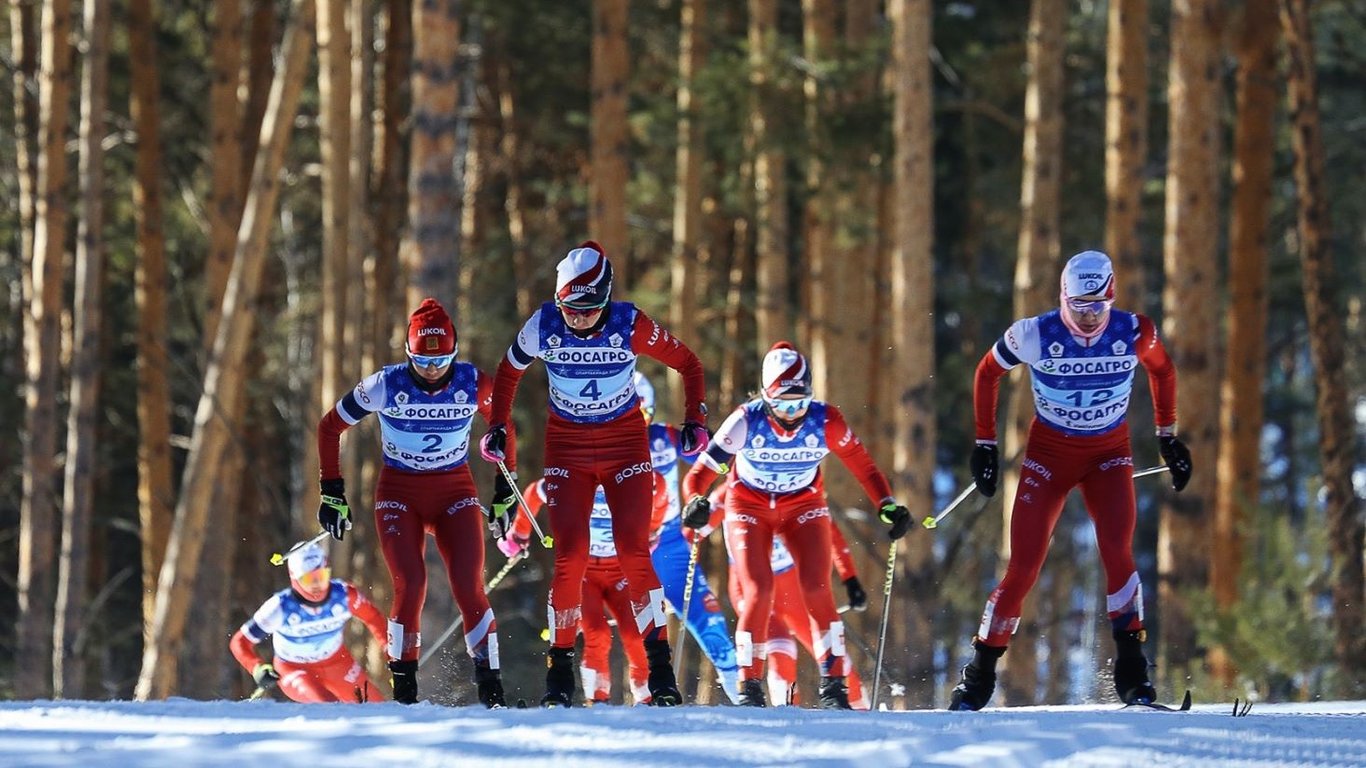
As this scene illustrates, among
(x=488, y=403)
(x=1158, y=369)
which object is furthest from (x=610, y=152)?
(x=1158, y=369)

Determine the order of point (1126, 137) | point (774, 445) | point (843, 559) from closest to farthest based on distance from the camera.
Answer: point (774, 445) < point (843, 559) < point (1126, 137)

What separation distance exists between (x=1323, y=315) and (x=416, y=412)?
10.5 m

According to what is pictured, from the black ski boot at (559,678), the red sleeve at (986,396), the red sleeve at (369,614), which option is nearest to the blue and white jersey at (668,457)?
the red sleeve at (369,614)

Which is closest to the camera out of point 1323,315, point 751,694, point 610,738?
point 610,738

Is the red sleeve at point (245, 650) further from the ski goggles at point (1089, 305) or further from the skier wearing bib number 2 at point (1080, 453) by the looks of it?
the ski goggles at point (1089, 305)

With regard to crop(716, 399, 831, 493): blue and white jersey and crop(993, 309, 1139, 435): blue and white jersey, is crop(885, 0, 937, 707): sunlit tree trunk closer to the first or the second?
crop(716, 399, 831, 493): blue and white jersey

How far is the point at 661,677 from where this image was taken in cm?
918

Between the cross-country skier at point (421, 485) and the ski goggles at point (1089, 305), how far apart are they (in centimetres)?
291

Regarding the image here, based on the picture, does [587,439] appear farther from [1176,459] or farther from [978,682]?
[1176,459]

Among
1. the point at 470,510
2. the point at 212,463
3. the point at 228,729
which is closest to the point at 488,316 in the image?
the point at 212,463

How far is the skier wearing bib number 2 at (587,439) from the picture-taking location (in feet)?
29.9

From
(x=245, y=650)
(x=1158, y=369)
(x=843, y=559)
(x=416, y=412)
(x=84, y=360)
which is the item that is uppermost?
(x=84, y=360)

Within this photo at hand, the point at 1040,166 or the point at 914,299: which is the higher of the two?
the point at 1040,166

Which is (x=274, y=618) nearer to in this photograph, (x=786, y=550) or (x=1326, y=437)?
(x=786, y=550)
